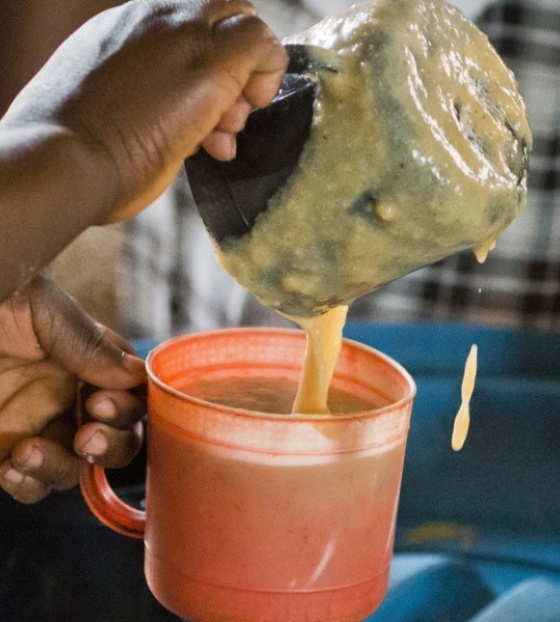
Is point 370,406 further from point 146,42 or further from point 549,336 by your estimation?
point 549,336

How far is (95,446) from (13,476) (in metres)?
0.08

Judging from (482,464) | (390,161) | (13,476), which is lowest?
(482,464)

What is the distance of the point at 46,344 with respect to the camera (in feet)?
1.85

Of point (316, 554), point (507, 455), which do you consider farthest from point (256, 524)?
point (507, 455)

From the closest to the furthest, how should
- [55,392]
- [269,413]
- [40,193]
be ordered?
[40,193] → [269,413] → [55,392]

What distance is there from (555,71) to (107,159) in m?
0.85

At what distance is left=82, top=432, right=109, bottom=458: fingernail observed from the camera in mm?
508

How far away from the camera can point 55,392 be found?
0.59 m

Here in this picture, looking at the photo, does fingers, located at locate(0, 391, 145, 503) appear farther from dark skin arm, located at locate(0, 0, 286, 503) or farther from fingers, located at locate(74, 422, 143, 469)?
dark skin arm, located at locate(0, 0, 286, 503)

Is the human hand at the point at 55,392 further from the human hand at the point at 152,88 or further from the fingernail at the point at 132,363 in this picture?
the human hand at the point at 152,88

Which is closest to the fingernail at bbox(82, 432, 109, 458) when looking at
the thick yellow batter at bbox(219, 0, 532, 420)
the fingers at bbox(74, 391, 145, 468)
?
the fingers at bbox(74, 391, 145, 468)

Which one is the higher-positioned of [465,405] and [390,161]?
[390,161]

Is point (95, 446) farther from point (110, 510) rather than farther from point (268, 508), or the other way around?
point (268, 508)

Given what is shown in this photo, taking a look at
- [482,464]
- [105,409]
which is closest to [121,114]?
[105,409]
